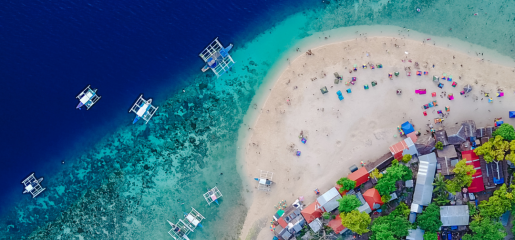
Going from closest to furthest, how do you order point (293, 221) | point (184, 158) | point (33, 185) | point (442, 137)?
point (442, 137) < point (293, 221) < point (184, 158) < point (33, 185)

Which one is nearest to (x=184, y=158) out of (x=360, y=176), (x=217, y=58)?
(x=217, y=58)

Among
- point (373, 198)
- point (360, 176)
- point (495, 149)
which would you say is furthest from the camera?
point (360, 176)

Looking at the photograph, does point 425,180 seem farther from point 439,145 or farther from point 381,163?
point 381,163

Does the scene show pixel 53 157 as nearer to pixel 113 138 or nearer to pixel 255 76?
pixel 113 138

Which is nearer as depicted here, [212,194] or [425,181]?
[425,181]

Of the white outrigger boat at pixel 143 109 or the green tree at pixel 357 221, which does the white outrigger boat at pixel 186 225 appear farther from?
the green tree at pixel 357 221

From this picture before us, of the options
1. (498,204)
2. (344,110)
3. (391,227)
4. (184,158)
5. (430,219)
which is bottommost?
(498,204)

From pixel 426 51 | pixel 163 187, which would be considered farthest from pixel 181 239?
pixel 426 51
